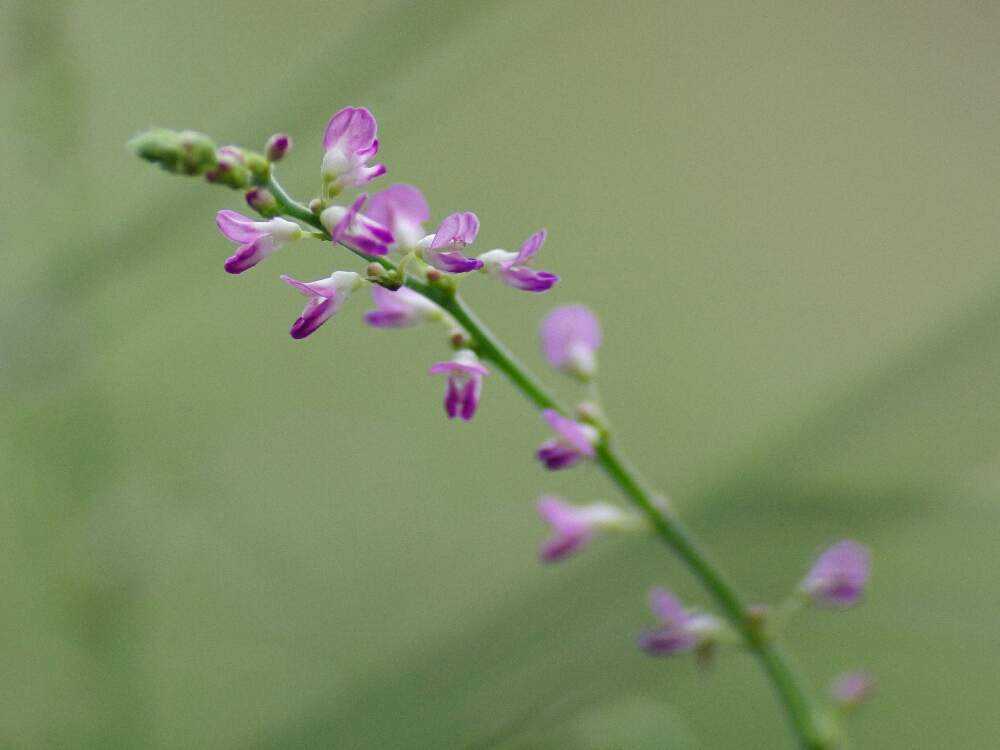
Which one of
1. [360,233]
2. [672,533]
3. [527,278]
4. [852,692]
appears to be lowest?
[852,692]

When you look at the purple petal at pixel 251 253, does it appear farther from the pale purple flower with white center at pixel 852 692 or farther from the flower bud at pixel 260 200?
the pale purple flower with white center at pixel 852 692

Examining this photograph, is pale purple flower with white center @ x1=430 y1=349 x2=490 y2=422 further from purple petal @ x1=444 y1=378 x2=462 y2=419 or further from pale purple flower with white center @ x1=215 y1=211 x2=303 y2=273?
pale purple flower with white center @ x1=215 y1=211 x2=303 y2=273

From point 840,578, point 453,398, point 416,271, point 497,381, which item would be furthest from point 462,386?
point 497,381

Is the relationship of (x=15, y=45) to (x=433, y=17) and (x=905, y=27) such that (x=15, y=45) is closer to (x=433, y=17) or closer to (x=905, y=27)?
(x=433, y=17)

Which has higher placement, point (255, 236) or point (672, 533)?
point (255, 236)

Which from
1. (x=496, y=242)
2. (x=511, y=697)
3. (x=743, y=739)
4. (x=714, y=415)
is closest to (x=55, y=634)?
(x=511, y=697)

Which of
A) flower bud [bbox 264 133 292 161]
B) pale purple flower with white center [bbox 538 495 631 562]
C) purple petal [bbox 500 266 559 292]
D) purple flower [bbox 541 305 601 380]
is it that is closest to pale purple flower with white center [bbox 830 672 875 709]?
pale purple flower with white center [bbox 538 495 631 562]

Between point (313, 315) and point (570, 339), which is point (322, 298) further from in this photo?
point (570, 339)
